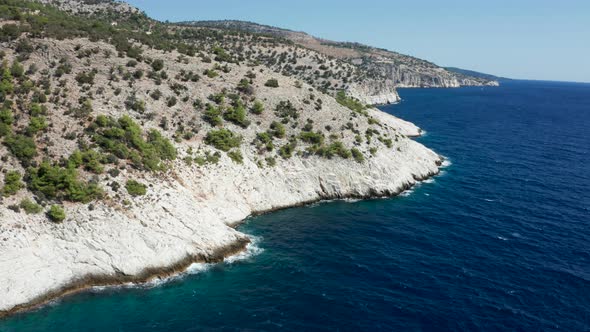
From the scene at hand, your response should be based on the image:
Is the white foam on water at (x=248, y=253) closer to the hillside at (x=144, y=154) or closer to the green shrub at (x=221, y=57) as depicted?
the hillside at (x=144, y=154)

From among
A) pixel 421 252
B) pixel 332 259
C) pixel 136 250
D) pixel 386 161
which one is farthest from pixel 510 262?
pixel 136 250

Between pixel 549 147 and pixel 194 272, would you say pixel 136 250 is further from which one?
pixel 549 147

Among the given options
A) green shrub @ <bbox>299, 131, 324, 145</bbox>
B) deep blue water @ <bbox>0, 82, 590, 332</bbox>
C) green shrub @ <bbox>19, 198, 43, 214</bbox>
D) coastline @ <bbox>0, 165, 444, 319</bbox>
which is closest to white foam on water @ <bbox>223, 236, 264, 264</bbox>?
coastline @ <bbox>0, 165, 444, 319</bbox>

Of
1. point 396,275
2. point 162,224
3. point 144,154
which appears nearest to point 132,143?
point 144,154

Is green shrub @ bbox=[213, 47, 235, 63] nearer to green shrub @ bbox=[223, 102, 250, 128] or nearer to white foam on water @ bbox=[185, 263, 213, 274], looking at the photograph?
green shrub @ bbox=[223, 102, 250, 128]

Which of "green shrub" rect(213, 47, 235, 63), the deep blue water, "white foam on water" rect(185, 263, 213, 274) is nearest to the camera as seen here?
the deep blue water

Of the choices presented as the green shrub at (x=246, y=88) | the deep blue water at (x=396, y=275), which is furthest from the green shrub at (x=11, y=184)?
the green shrub at (x=246, y=88)
